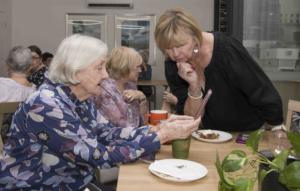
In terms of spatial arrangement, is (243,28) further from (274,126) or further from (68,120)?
(68,120)

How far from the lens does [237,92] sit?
72.1 inches

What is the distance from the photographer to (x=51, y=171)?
57.4 inches

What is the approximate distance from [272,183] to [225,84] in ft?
3.51

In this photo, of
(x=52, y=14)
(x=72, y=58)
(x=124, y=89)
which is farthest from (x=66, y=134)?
(x=52, y=14)

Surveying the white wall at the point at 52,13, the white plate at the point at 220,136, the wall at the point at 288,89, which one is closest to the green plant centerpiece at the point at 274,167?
the white plate at the point at 220,136

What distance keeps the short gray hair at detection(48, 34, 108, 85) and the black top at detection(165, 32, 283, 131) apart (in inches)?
24.3

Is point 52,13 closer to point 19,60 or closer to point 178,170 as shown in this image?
point 19,60

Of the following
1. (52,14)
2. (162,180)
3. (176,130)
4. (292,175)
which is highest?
(52,14)

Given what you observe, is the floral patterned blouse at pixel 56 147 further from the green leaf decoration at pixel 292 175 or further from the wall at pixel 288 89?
the wall at pixel 288 89

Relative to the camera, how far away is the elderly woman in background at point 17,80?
3227 mm

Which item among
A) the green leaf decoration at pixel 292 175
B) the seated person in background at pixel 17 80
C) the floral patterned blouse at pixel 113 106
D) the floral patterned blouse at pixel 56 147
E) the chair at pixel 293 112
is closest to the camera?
the green leaf decoration at pixel 292 175

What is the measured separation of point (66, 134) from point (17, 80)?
2151mm

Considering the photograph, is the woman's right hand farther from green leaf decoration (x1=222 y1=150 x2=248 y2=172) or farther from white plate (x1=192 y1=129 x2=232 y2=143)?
green leaf decoration (x1=222 y1=150 x2=248 y2=172)

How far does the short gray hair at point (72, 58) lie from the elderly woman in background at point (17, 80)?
1.92 meters
